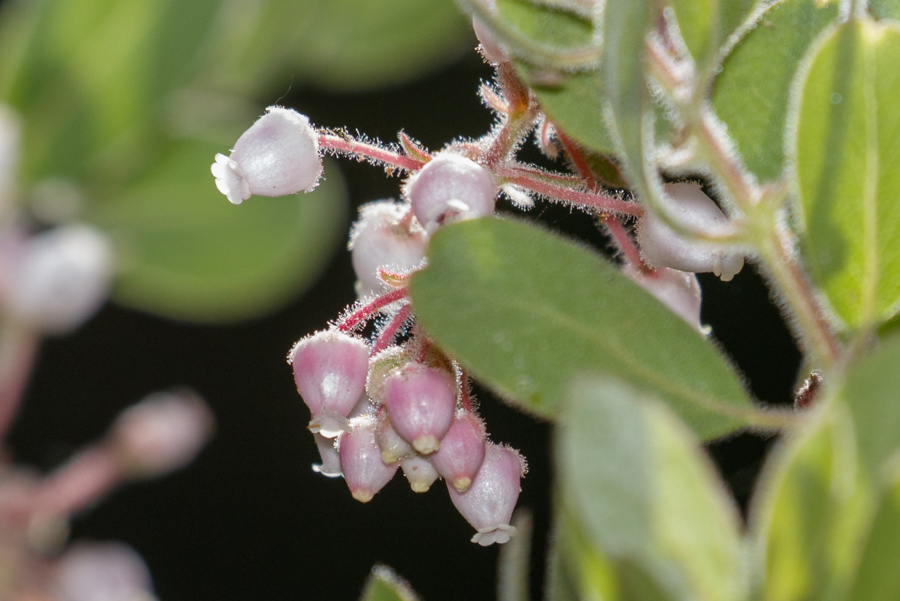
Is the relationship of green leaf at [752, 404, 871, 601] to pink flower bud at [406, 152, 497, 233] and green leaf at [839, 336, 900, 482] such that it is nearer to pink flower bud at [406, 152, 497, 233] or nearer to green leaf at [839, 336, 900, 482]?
green leaf at [839, 336, 900, 482]

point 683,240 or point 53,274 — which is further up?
point 683,240

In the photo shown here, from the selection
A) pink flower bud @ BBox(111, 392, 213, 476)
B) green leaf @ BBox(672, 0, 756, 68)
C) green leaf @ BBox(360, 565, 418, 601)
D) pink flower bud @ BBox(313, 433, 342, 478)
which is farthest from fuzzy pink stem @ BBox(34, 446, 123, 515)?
green leaf @ BBox(672, 0, 756, 68)

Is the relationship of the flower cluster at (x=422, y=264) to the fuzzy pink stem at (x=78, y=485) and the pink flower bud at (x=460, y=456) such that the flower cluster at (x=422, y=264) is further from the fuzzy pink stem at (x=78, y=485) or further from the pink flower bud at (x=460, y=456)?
the fuzzy pink stem at (x=78, y=485)

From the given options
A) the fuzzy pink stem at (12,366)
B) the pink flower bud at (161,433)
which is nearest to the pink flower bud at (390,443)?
the fuzzy pink stem at (12,366)

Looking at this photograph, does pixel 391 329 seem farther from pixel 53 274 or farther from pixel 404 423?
pixel 53 274

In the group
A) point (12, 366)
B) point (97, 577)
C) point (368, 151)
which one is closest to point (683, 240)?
point (368, 151)

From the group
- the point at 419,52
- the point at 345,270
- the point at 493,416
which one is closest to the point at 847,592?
the point at 493,416

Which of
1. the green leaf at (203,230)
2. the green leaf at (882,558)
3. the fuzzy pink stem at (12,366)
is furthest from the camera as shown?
the green leaf at (203,230)

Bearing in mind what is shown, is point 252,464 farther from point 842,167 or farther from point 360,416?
point 842,167
